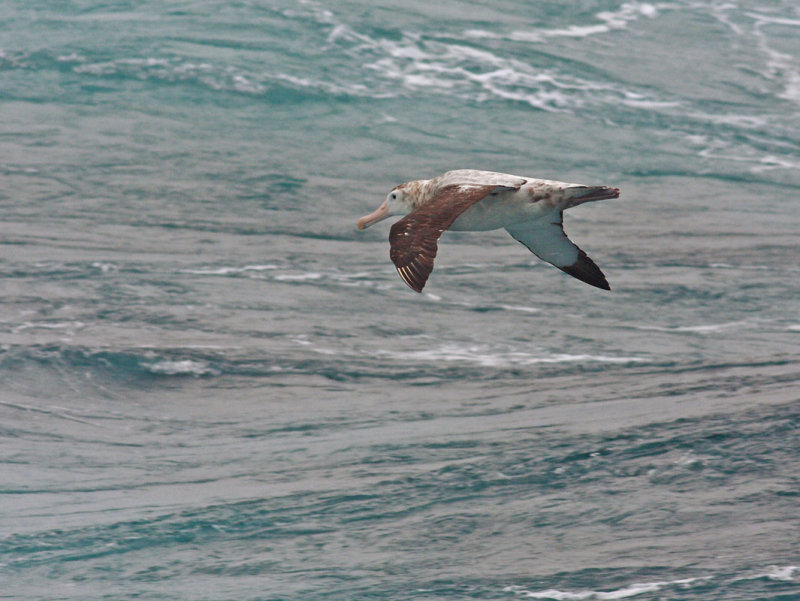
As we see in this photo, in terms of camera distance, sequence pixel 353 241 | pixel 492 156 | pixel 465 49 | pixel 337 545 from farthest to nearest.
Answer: pixel 465 49, pixel 492 156, pixel 353 241, pixel 337 545

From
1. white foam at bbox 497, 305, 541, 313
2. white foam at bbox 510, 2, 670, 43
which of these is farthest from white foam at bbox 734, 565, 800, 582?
A: white foam at bbox 510, 2, 670, 43

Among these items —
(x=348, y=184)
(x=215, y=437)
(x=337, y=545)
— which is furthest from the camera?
Answer: (x=348, y=184)

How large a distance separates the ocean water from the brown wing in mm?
5986

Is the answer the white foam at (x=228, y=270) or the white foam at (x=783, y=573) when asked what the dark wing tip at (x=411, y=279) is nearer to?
the white foam at (x=783, y=573)

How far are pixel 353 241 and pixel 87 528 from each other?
1033cm

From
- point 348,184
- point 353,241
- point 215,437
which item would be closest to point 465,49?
point 348,184

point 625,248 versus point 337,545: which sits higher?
point 625,248

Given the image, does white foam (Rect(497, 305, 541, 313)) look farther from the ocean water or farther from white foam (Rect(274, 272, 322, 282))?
white foam (Rect(274, 272, 322, 282))

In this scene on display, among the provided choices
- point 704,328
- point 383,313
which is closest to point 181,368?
point 383,313

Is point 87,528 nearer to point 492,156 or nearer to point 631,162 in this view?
point 492,156

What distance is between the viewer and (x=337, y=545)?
56.9ft

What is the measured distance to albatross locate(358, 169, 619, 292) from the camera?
37.4 feet

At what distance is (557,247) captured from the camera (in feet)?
48.5

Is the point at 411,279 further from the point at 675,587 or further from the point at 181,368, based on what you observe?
the point at 181,368
